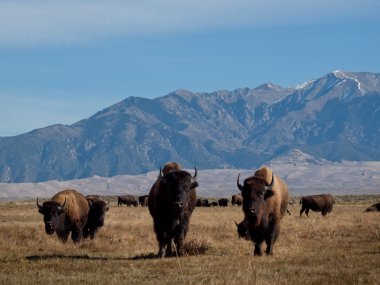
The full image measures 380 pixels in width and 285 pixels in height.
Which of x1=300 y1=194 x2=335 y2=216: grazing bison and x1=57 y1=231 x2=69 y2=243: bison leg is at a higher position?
x1=300 y1=194 x2=335 y2=216: grazing bison

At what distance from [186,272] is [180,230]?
326 centimetres

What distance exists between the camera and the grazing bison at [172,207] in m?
18.9

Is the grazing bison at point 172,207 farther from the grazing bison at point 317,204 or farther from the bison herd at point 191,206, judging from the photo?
the grazing bison at point 317,204

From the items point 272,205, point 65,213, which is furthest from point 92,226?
point 272,205

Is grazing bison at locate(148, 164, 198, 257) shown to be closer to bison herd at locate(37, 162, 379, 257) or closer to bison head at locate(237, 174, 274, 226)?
bison herd at locate(37, 162, 379, 257)

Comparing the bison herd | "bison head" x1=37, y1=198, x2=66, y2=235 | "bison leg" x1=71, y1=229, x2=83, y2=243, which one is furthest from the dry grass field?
"bison head" x1=37, y1=198, x2=66, y2=235

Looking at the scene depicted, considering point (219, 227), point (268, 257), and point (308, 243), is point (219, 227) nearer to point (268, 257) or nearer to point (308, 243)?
point (308, 243)

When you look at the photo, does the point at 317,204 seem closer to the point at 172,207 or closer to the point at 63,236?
the point at 63,236

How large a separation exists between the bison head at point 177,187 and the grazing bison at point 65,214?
17.7ft

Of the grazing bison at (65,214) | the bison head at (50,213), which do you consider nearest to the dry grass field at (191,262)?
the grazing bison at (65,214)

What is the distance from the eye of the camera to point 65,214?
81.2 ft

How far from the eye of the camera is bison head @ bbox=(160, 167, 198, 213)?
1884cm

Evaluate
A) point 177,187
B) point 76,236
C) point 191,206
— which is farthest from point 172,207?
point 76,236

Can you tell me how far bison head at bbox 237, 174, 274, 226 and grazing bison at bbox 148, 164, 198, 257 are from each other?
1.55m
